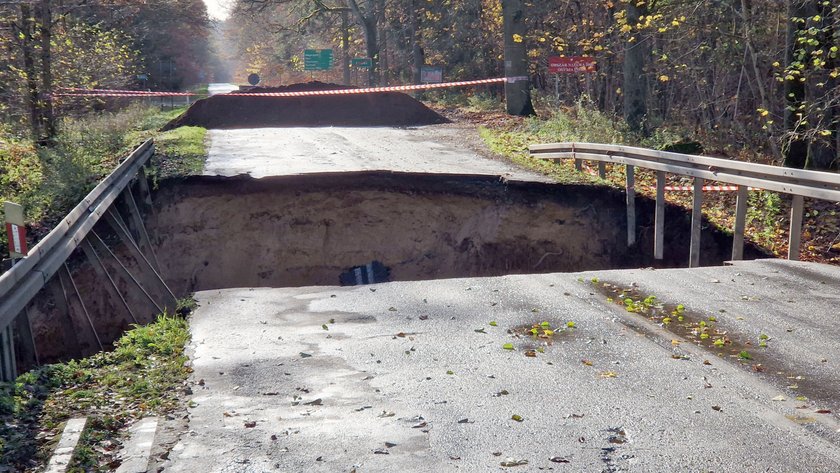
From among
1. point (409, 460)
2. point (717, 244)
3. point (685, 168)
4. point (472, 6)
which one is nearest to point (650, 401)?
point (409, 460)

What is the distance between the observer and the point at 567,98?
32.1 meters

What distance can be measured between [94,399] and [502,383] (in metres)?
2.83

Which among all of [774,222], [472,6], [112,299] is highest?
[472,6]

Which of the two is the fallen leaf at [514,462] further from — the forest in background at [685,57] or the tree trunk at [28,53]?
the tree trunk at [28,53]

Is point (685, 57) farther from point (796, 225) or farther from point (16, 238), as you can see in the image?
point (16, 238)

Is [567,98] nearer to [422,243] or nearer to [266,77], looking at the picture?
[422,243]

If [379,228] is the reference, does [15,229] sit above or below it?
above

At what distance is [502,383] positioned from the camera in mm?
6297

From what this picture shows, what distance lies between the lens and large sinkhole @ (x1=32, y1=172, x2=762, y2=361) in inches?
610

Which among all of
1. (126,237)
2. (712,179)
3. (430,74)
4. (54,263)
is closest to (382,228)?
(126,237)

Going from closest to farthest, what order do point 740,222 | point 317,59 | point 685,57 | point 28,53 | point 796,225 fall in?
point 796,225 → point 740,222 → point 28,53 → point 685,57 → point 317,59

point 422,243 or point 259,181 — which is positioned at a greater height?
point 259,181

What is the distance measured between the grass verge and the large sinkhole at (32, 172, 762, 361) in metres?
8.37

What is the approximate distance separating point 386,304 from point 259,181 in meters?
8.11
